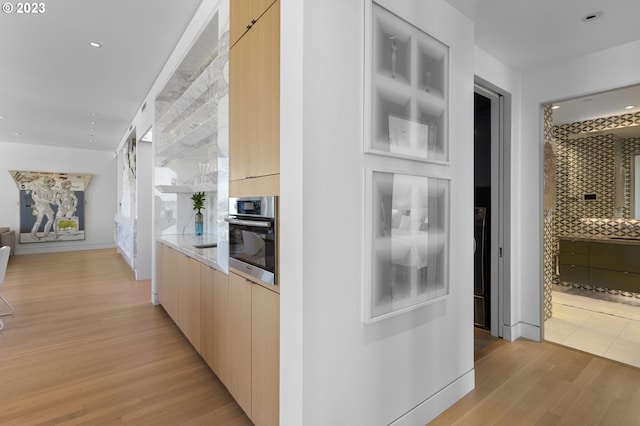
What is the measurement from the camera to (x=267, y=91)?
1.69 meters

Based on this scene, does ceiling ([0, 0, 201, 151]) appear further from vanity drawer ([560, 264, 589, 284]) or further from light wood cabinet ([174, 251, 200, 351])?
vanity drawer ([560, 264, 589, 284])

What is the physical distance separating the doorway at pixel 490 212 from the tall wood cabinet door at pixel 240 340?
7.42ft

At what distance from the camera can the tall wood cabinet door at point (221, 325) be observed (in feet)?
7.10

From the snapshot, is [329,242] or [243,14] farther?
[243,14]

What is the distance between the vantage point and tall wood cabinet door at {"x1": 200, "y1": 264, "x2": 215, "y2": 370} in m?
2.43

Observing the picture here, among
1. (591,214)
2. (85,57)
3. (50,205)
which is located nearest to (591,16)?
(591,214)

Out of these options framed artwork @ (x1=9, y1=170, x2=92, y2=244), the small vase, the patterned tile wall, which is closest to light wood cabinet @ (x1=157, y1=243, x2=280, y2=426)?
the small vase

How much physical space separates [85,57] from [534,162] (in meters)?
5.03

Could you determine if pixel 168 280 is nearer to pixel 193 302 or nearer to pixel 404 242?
pixel 193 302

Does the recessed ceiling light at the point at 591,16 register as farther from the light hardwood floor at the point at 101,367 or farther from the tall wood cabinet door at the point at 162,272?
the tall wood cabinet door at the point at 162,272

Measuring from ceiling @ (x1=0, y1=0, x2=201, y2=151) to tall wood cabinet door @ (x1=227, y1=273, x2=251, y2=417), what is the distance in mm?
2442

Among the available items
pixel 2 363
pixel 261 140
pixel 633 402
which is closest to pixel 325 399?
pixel 261 140

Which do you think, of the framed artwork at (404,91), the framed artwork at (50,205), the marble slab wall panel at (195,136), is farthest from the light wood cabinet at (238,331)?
the framed artwork at (50,205)

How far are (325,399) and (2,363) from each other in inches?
117
